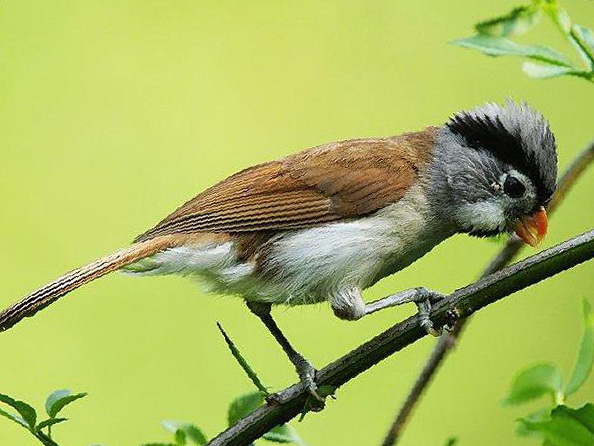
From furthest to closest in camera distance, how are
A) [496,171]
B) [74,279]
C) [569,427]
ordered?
1. [496,171]
2. [74,279]
3. [569,427]

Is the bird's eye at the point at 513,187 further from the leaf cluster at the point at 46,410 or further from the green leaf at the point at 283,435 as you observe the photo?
the leaf cluster at the point at 46,410

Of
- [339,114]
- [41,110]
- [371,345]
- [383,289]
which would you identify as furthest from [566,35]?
[41,110]

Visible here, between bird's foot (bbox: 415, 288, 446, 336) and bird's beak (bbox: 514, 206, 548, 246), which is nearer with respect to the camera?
bird's foot (bbox: 415, 288, 446, 336)

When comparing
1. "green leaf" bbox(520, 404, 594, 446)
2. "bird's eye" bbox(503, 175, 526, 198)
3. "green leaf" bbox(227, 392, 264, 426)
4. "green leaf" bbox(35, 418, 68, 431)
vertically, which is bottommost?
"green leaf" bbox(520, 404, 594, 446)

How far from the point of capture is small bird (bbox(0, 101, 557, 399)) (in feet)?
9.17

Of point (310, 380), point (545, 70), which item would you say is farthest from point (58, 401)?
point (545, 70)

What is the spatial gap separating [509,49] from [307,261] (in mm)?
918

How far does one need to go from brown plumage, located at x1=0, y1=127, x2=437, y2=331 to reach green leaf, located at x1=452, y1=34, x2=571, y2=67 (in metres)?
0.86

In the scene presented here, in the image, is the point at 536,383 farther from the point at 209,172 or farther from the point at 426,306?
the point at 209,172

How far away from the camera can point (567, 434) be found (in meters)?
1.52

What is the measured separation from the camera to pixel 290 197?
2.87m

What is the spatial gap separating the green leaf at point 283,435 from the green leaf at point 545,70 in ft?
2.50

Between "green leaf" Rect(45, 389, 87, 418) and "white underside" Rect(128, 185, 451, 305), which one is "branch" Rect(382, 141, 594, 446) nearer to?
"white underside" Rect(128, 185, 451, 305)

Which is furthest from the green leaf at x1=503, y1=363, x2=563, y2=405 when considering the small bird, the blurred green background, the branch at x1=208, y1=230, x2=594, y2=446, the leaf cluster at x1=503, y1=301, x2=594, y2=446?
the blurred green background
